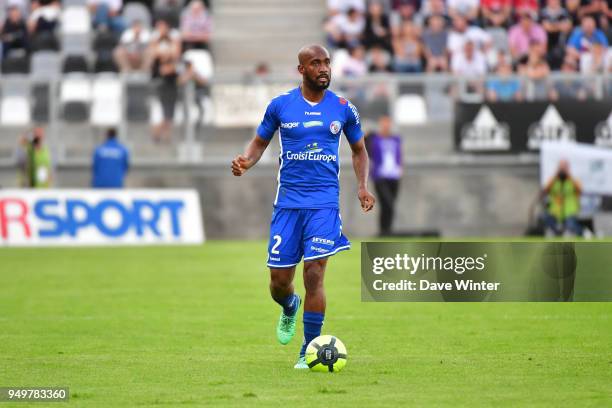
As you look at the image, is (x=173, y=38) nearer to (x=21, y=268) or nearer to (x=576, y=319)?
(x=21, y=268)

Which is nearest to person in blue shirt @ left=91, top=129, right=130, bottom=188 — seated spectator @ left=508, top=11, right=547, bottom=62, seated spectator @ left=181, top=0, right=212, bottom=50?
seated spectator @ left=181, top=0, right=212, bottom=50

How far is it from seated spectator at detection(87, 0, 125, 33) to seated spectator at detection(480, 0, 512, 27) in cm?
805

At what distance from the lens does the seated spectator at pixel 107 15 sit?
3291 centimetres

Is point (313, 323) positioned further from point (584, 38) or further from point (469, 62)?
point (584, 38)

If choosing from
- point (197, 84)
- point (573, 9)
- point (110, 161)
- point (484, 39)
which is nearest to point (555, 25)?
point (573, 9)

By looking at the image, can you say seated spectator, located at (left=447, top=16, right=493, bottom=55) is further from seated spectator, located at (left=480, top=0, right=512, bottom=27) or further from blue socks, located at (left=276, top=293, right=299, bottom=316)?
blue socks, located at (left=276, top=293, right=299, bottom=316)

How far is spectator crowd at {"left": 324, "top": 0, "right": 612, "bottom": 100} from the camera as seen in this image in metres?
30.7

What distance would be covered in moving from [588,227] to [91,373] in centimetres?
1999

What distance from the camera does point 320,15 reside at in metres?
34.6

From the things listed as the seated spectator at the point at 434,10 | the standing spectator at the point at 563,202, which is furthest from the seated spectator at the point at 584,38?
the seated spectator at the point at 434,10

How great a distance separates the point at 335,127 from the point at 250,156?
688 millimetres

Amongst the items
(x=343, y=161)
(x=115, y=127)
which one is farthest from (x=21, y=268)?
(x=343, y=161)

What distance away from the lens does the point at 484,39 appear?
31.6 meters

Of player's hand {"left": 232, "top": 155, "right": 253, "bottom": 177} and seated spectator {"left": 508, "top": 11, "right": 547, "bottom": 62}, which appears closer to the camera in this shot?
player's hand {"left": 232, "top": 155, "right": 253, "bottom": 177}
